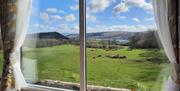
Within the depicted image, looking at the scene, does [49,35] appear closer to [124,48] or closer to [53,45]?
[53,45]

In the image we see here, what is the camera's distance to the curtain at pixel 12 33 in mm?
2756

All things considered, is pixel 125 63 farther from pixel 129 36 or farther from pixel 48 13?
pixel 48 13

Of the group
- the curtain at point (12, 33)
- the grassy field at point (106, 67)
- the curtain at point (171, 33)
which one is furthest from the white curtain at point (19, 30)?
the curtain at point (171, 33)

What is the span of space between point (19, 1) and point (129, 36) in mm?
1261

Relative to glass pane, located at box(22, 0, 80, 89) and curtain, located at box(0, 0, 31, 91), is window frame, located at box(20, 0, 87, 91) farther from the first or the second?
curtain, located at box(0, 0, 31, 91)

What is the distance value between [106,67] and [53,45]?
27.2 inches

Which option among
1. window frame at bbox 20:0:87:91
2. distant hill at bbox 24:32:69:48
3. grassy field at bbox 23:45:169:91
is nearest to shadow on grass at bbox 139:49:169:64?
grassy field at bbox 23:45:169:91

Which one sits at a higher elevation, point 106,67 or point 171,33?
point 171,33

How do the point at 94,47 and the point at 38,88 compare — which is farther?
the point at 38,88

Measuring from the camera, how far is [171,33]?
195 centimetres

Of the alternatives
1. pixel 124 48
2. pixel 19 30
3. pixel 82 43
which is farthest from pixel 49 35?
pixel 124 48

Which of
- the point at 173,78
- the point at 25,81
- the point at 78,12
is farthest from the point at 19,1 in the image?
the point at 173,78

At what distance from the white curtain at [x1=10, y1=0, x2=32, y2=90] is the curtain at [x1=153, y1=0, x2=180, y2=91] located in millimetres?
1459

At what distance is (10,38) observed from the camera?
108 inches
